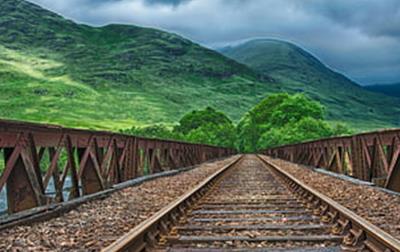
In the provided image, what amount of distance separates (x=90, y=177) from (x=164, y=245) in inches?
261

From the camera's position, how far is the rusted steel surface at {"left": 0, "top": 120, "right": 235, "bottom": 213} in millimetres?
8656

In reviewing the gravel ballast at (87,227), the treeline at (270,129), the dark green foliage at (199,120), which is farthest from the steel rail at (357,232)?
the dark green foliage at (199,120)

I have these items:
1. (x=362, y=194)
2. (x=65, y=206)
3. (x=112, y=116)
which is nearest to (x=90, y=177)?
(x=65, y=206)

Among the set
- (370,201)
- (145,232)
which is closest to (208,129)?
(370,201)

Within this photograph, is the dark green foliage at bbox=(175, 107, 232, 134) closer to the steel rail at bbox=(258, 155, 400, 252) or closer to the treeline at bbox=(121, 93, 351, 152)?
the treeline at bbox=(121, 93, 351, 152)

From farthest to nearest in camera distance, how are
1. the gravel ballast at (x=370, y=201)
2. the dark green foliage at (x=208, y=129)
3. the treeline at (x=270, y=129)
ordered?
the dark green foliage at (x=208, y=129), the treeline at (x=270, y=129), the gravel ballast at (x=370, y=201)

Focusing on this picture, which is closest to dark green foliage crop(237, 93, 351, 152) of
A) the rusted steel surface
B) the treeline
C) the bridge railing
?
the treeline

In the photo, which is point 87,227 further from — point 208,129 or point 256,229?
point 208,129

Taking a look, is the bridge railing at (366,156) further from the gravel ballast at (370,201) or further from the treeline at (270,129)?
the treeline at (270,129)

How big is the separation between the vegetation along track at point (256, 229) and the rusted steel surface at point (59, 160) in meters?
2.35

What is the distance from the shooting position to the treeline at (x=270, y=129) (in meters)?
71.0

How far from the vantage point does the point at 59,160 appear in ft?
37.7

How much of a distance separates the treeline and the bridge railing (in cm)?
4673

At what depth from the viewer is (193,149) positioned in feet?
110
